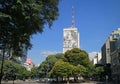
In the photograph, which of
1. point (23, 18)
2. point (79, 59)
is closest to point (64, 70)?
point (79, 59)

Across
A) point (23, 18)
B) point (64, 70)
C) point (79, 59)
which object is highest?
point (79, 59)

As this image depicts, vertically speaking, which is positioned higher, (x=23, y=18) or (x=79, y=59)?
(x=79, y=59)

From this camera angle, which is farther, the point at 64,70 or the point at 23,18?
the point at 64,70

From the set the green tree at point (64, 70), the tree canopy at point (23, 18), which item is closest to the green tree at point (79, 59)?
the green tree at point (64, 70)

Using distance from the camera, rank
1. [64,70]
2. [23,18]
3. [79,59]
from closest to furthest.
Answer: [23,18], [64,70], [79,59]

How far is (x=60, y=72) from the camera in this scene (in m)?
92.4

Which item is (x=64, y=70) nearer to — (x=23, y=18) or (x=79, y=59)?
(x=79, y=59)

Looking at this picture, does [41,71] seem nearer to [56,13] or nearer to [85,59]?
[85,59]

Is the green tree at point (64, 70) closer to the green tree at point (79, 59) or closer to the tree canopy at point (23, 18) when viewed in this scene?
the green tree at point (79, 59)

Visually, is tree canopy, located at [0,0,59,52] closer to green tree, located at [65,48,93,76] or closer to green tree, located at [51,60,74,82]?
green tree, located at [51,60,74,82]

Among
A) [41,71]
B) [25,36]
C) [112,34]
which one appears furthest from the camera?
[41,71]

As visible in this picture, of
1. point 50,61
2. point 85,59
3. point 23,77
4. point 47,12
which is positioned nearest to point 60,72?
point 85,59

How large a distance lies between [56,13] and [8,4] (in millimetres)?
4226

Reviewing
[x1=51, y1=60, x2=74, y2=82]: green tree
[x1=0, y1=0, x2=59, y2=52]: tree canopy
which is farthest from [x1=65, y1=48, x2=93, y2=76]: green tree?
[x1=0, y1=0, x2=59, y2=52]: tree canopy
